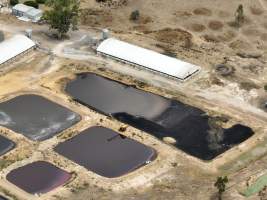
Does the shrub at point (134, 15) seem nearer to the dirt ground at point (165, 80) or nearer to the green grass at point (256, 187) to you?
the dirt ground at point (165, 80)

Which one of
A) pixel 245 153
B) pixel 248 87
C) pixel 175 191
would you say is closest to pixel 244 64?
pixel 248 87

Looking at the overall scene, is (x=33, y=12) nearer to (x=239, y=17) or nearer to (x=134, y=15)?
(x=134, y=15)

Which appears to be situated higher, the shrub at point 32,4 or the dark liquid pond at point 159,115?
the shrub at point 32,4

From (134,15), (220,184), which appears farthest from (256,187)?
(134,15)

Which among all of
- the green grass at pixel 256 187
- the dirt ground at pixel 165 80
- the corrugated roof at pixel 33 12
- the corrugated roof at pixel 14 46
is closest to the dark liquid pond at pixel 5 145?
the dirt ground at pixel 165 80

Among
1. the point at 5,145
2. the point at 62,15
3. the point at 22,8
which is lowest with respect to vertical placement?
the point at 5,145

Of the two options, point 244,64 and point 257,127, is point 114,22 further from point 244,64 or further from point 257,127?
point 257,127

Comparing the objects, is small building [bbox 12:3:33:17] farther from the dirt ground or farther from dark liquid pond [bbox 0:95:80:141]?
dark liquid pond [bbox 0:95:80:141]
